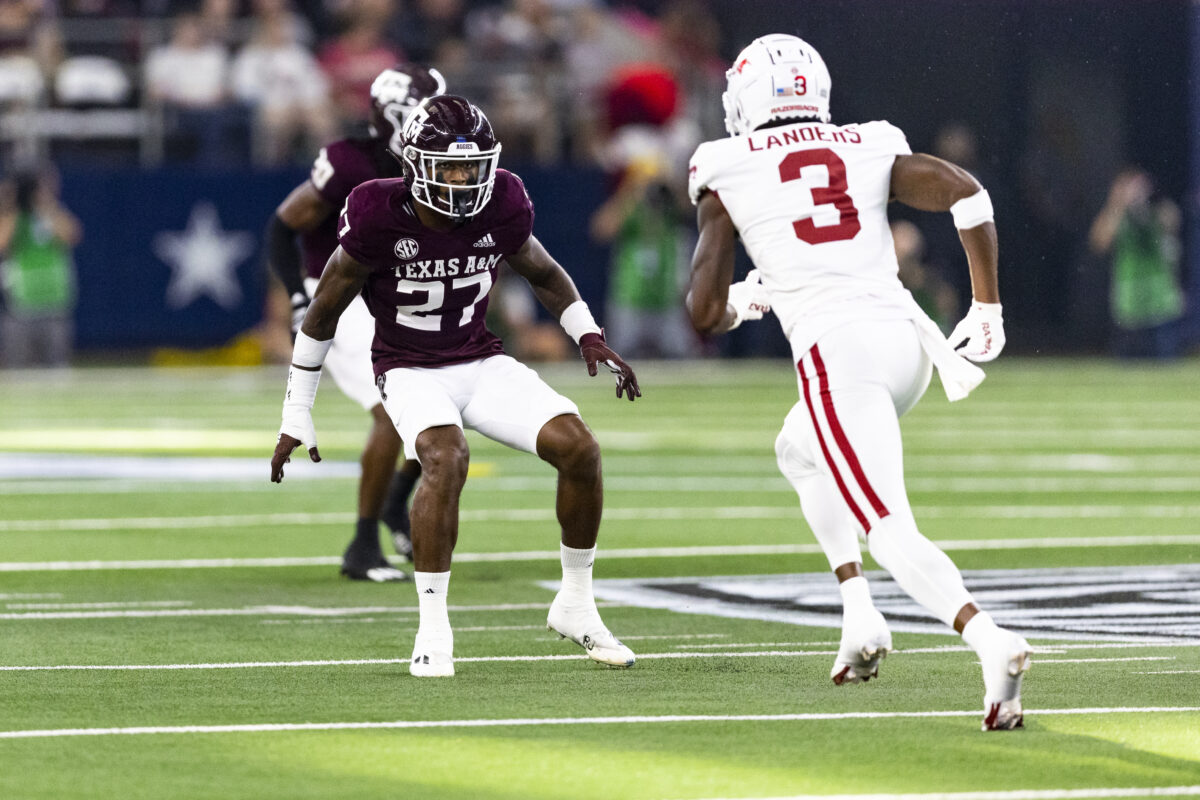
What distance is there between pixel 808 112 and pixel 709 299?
69 centimetres

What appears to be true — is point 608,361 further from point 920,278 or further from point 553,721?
point 920,278

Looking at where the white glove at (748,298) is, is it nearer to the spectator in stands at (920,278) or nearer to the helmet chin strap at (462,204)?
the helmet chin strap at (462,204)

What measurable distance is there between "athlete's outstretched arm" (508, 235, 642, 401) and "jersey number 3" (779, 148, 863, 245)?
1.02m

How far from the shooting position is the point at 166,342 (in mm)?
25969

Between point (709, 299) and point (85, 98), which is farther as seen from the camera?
point (85, 98)

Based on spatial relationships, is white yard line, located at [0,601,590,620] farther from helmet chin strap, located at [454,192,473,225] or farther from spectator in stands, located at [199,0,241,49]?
spectator in stands, located at [199,0,241,49]

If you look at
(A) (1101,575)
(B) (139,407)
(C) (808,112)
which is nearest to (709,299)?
(C) (808,112)

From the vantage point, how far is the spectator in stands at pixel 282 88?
80.0ft

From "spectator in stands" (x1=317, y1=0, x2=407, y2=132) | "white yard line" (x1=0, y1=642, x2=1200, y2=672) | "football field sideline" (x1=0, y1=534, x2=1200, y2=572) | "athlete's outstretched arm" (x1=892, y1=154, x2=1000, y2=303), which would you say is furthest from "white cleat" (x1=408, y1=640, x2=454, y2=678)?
"spectator in stands" (x1=317, y1=0, x2=407, y2=132)

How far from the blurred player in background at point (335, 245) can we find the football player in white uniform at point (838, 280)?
9.30 ft

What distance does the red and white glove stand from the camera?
6.94 m

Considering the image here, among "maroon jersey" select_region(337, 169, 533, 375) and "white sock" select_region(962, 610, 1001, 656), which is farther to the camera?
"maroon jersey" select_region(337, 169, 533, 375)

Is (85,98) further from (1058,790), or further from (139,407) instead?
(1058,790)

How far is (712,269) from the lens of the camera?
6074 mm
